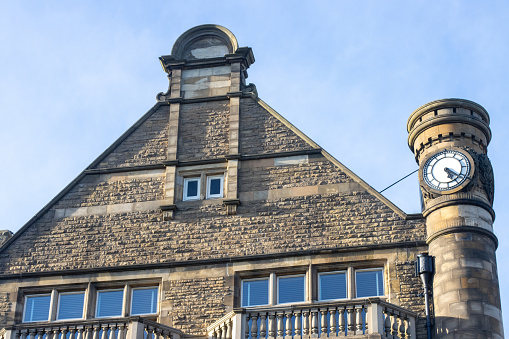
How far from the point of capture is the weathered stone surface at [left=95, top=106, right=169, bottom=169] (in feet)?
73.9

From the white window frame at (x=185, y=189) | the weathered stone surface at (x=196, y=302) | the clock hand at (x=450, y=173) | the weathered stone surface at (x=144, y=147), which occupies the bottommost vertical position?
the weathered stone surface at (x=196, y=302)

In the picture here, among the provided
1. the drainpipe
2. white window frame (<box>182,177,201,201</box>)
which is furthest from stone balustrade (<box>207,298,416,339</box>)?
white window frame (<box>182,177,201,201</box>)

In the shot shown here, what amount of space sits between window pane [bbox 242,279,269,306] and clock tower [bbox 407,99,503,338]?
3.00m

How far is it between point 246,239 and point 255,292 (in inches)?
39.7

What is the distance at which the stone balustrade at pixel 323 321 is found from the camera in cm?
1850

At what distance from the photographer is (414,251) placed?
66.1 feet

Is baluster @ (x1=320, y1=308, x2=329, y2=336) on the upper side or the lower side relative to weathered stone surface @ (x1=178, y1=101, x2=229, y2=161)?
lower

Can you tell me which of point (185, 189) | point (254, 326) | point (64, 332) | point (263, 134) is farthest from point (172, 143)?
point (254, 326)

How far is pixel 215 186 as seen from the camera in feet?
72.1

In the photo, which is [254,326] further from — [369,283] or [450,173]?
[450,173]

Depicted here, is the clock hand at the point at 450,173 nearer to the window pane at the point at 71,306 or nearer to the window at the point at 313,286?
the window at the point at 313,286

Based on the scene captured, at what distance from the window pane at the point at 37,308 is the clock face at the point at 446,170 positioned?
23.8 feet

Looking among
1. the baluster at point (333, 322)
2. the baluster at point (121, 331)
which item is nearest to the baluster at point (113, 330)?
the baluster at point (121, 331)

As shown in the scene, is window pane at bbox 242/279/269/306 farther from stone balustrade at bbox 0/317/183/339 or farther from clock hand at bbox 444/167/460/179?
clock hand at bbox 444/167/460/179
